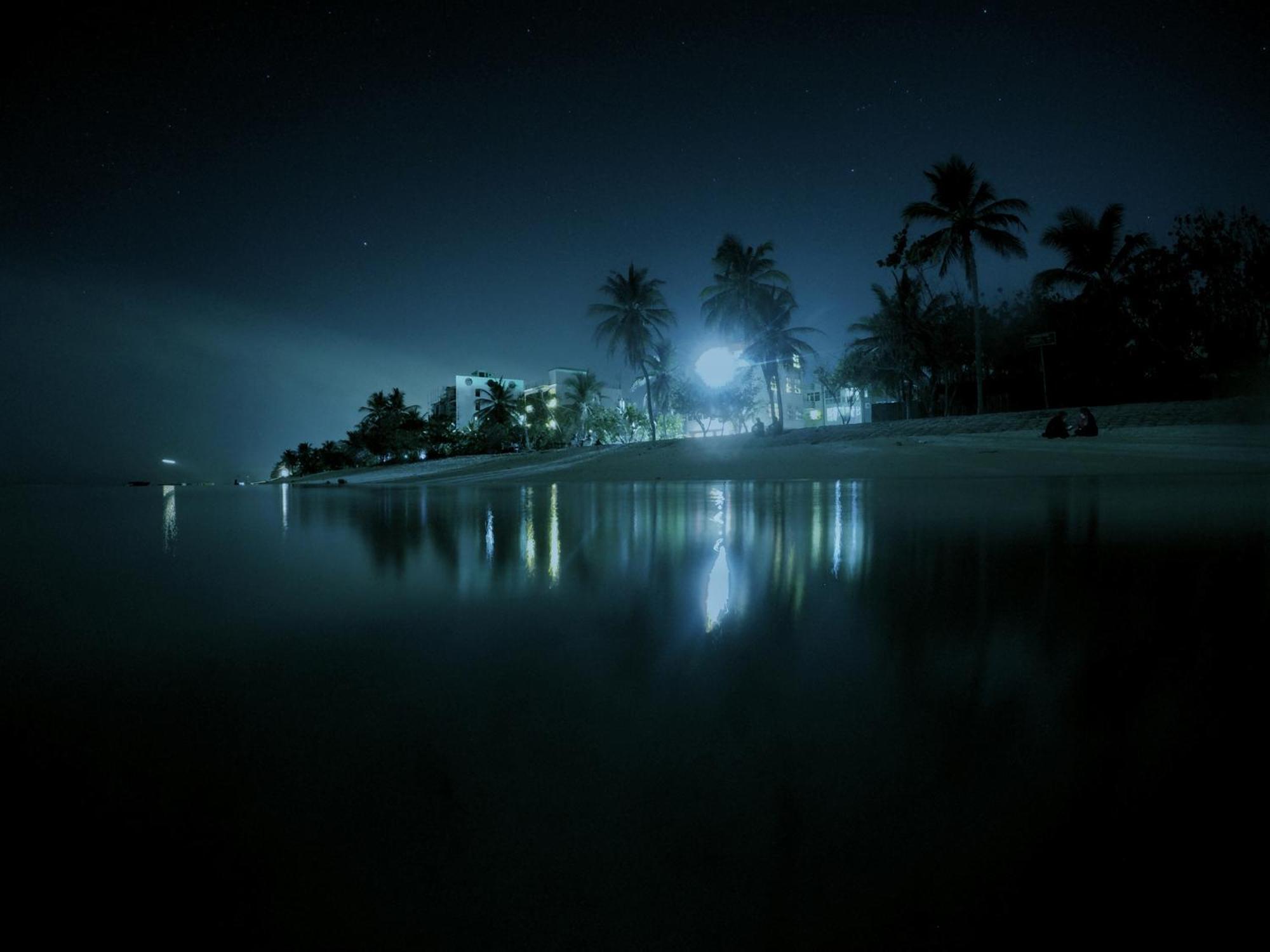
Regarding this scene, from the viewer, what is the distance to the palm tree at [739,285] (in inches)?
1047

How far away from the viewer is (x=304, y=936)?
0.54 metres

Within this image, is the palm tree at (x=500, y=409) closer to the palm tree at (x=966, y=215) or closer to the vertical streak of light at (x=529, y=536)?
the palm tree at (x=966, y=215)

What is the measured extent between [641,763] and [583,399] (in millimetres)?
51901

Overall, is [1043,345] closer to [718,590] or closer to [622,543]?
[622,543]

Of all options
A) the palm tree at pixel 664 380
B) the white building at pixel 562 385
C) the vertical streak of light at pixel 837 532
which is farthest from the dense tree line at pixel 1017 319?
the white building at pixel 562 385

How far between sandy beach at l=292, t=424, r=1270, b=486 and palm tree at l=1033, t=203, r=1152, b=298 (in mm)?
13546

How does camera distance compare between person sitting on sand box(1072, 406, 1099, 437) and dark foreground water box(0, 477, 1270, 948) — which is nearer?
dark foreground water box(0, 477, 1270, 948)

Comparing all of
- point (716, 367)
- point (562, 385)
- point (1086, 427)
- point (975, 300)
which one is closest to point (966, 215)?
point (975, 300)

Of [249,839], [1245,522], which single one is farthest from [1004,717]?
[1245,522]

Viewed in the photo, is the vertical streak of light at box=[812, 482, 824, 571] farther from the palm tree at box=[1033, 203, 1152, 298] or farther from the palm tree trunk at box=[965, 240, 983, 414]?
the palm tree at box=[1033, 203, 1152, 298]

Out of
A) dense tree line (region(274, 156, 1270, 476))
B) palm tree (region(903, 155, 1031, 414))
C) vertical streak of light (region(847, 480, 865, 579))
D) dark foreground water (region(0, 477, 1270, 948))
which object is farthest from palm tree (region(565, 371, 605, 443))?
dark foreground water (region(0, 477, 1270, 948))

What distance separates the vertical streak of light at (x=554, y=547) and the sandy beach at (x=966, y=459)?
639cm

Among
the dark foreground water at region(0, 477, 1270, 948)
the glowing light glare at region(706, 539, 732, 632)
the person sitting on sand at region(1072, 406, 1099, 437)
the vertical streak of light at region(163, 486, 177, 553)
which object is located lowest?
the dark foreground water at region(0, 477, 1270, 948)

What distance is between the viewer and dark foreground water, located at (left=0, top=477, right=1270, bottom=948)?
1.85 ft
